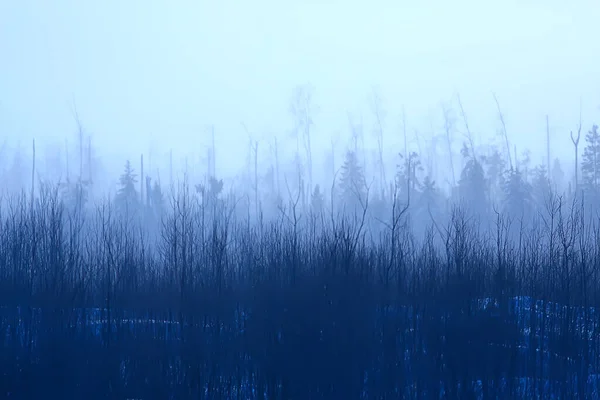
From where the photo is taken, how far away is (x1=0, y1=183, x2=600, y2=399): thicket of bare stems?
25.5 ft

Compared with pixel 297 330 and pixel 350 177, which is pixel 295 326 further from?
pixel 350 177

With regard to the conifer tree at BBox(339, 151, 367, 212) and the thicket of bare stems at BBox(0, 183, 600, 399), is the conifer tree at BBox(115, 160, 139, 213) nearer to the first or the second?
the conifer tree at BBox(339, 151, 367, 212)

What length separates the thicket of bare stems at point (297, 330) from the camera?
7.76 metres

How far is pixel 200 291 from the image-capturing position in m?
9.24

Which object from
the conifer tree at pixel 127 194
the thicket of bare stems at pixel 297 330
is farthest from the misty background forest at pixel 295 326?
the conifer tree at pixel 127 194

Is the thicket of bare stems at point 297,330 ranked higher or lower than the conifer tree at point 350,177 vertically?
lower

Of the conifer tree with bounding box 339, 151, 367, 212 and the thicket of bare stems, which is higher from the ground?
the conifer tree with bounding box 339, 151, 367, 212

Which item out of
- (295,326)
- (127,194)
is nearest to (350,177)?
(127,194)

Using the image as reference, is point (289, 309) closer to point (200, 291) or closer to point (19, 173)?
point (200, 291)

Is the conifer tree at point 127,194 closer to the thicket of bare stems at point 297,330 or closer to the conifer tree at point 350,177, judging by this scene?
the conifer tree at point 350,177

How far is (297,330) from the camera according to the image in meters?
8.08

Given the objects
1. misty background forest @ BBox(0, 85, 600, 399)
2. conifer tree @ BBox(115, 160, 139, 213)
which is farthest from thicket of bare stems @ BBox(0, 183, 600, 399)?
conifer tree @ BBox(115, 160, 139, 213)

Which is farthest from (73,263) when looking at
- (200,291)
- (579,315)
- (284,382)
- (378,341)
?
(579,315)

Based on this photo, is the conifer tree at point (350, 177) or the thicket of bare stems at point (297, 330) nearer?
the thicket of bare stems at point (297, 330)
